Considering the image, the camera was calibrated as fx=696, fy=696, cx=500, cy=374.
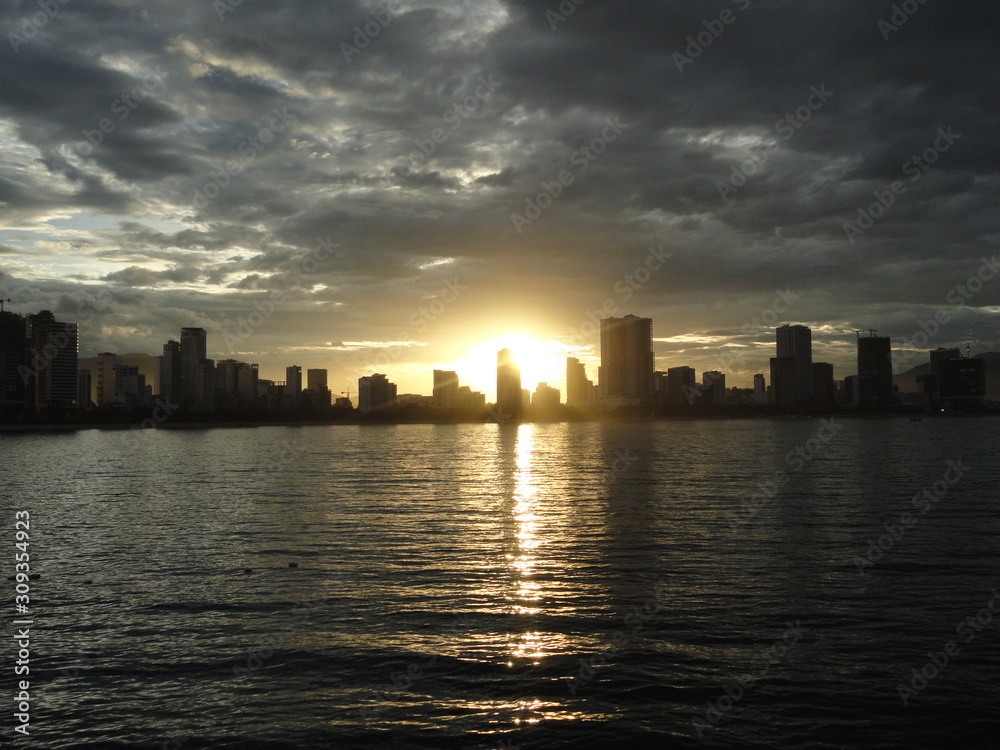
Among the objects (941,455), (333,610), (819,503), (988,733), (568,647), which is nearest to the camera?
(988,733)

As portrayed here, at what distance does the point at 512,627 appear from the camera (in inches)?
1227

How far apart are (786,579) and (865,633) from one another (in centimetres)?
947

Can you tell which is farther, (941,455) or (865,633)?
(941,455)

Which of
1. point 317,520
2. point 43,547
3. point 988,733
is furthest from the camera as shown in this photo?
point 317,520

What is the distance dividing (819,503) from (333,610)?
180 feet

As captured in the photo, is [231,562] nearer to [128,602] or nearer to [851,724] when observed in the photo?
[128,602]

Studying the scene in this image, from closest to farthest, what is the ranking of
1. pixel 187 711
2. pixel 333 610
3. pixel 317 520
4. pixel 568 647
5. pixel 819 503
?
1. pixel 187 711
2. pixel 568 647
3. pixel 333 610
4. pixel 317 520
5. pixel 819 503

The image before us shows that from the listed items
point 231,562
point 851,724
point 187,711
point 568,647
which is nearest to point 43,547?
point 231,562

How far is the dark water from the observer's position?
22.4 metres

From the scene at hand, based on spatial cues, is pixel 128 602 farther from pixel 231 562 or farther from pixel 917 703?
pixel 917 703

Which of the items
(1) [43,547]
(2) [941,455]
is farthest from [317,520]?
(2) [941,455]

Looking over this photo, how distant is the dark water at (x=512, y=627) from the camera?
22.4m

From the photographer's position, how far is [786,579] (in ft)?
130

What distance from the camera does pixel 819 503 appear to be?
→ 70625 millimetres
